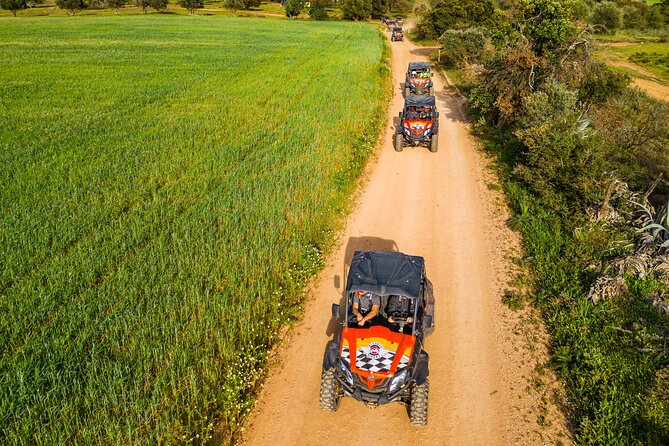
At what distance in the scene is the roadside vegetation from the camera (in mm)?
7539

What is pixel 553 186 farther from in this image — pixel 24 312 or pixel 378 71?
pixel 378 71

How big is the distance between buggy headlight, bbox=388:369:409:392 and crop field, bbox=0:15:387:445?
251 cm

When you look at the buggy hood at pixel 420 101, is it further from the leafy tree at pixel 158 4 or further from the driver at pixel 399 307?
the leafy tree at pixel 158 4

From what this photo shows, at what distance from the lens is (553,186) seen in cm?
1379

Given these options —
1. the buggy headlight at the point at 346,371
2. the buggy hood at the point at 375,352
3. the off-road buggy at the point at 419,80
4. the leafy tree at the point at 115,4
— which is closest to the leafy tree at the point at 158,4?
the leafy tree at the point at 115,4

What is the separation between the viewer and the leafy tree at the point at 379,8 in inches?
3497

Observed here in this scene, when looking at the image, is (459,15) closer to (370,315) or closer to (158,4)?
(370,315)

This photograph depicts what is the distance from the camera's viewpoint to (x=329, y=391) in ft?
23.5

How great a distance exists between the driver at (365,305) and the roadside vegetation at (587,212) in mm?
3660

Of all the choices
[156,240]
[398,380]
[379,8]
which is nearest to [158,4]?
[379,8]

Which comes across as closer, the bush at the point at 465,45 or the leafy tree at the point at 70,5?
the bush at the point at 465,45

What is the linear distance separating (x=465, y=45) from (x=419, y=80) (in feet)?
43.4

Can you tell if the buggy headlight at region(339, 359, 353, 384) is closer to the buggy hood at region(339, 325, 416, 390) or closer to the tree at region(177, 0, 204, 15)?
the buggy hood at region(339, 325, 416, 390)

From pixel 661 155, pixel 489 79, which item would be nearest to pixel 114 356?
pixel 661 155
